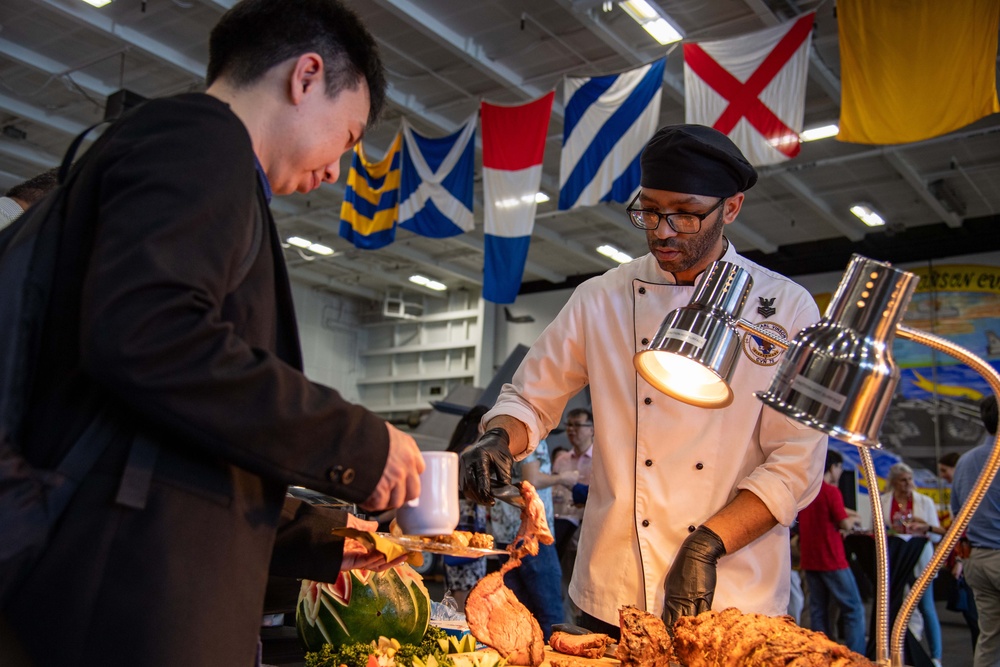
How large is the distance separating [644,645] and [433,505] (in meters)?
0.61

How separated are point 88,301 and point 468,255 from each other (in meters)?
17.5

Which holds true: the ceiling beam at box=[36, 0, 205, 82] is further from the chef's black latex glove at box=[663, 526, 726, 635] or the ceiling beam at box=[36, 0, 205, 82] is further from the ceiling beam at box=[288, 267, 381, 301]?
the chef's black latex glove at box=[663, 526, 726, 635]

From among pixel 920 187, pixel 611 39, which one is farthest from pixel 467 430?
pixel 920 187

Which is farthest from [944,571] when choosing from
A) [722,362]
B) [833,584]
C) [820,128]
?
[722,362]

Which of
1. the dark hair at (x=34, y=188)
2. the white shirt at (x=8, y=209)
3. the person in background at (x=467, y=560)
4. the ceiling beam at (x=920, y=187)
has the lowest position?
the person in background at (x=467, y=560)

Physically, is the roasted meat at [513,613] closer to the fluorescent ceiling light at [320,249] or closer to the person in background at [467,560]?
the person in background at [467,560]

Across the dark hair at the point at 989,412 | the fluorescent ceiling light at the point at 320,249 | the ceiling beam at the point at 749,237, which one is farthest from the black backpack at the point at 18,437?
the fluorescent ceiling light at the point at 320,249

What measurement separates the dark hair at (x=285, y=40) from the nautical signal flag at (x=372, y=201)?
8.75m

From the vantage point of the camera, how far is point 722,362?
1.24 meters

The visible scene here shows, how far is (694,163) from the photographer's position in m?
2.04

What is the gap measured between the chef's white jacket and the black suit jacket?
1.19 meters

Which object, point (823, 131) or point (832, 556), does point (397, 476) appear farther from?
point (823, 131)

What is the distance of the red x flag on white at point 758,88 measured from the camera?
6973mm

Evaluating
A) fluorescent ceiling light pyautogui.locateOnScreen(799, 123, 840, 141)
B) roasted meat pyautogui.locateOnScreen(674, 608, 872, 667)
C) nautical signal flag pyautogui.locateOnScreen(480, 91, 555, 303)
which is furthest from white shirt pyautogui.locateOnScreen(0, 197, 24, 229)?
fluorescent ceiling light pyautogui.locateOnScreen(799, 123, 840, 141)
